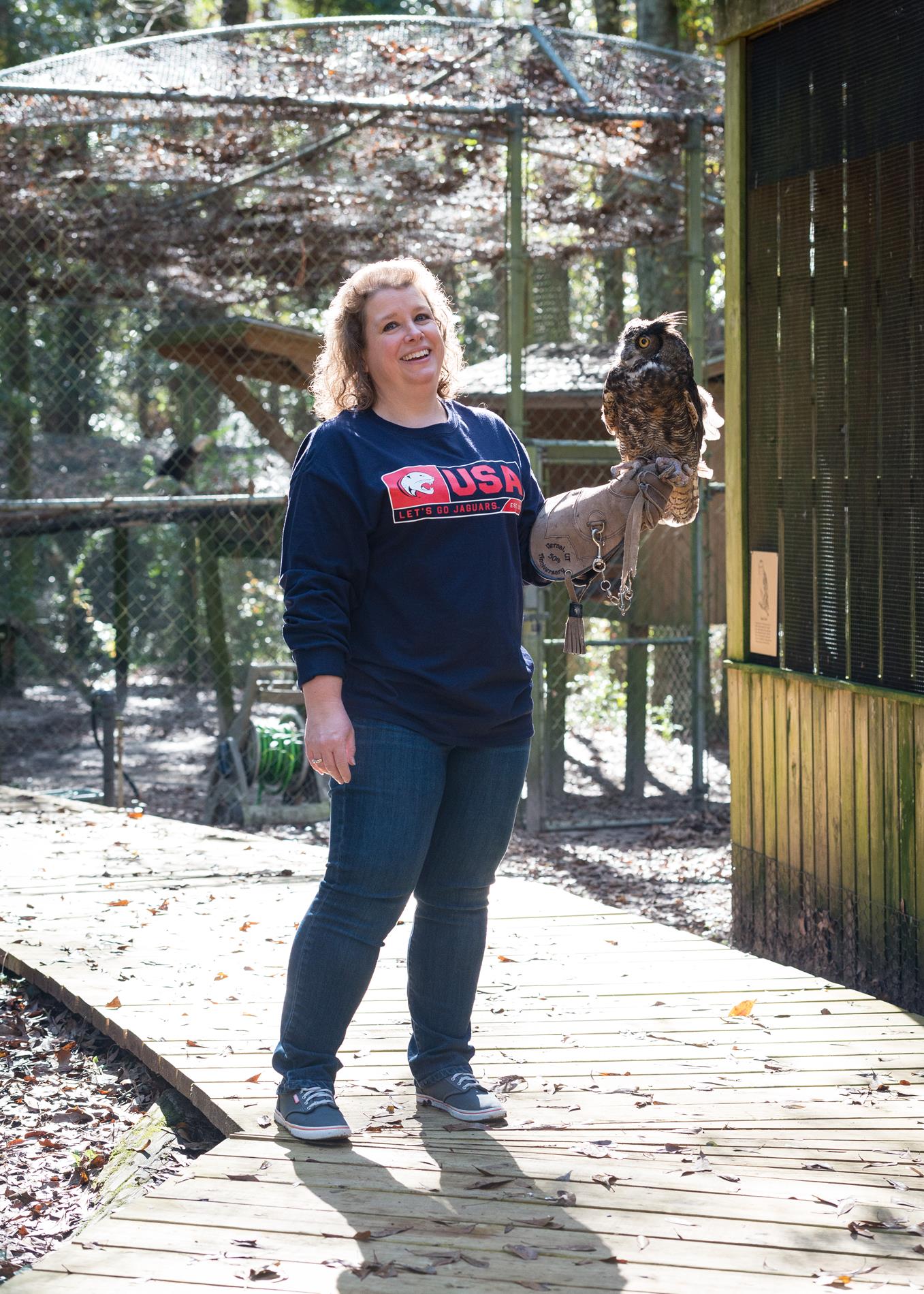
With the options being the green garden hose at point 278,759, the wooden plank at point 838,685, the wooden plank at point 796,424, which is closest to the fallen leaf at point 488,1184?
the wooden plank at point 838,685

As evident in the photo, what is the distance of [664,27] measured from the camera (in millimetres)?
11883

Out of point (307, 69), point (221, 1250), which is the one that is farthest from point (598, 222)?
point (221, 1250)

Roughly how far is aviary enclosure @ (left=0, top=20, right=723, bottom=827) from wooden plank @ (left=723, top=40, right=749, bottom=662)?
1783mm

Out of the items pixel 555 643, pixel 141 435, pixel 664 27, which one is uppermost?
pixel 664 27

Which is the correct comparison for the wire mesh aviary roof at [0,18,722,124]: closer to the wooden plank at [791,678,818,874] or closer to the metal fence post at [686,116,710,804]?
the metal fence post at [686,116,710,804]

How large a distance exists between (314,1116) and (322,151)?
20.4 ft

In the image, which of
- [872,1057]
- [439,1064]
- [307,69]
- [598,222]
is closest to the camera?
[439,1064]

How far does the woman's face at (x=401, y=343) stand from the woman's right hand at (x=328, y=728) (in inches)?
25.5

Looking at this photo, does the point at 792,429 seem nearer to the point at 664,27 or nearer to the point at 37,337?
the point at 664,27

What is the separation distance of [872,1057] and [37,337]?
14493 mm

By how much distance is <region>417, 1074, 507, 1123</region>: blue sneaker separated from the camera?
3.04 meters

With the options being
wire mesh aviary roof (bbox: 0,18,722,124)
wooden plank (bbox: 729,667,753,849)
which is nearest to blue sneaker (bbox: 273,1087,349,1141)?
wooden plank (bbox: 729,667,753,849)

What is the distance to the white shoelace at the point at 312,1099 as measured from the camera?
2.91 meters

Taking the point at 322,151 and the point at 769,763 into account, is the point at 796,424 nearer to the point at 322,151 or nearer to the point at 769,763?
the point at 769,763
